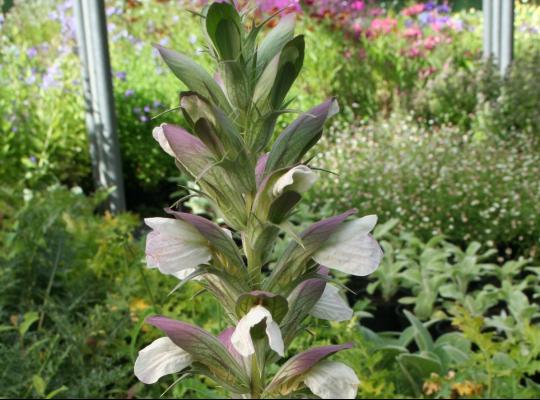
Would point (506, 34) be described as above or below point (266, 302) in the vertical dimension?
below

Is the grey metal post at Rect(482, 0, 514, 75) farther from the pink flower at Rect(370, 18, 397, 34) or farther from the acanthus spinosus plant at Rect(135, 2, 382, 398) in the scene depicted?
the acanthus spinosus plant at Rect(135, 2, 382, 398)

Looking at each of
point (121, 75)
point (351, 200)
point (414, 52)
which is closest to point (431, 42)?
point (414, 52)

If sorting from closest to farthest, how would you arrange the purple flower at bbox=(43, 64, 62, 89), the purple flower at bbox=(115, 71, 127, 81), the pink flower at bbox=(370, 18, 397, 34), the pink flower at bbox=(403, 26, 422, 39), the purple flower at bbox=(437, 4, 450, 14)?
1. the purple flower at bbox=(43, 64, 62, 89)
2. the purple flower at bbox=(115, 71, 127, 81)
3. the pink flower at bbox=(403, 26, 422, 39)
4. the pink flower at bbox=(370, 18, 397, 34)
5. the purple flower at bbox=(437, 4, 450, 14)

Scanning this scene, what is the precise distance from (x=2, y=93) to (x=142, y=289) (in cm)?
358

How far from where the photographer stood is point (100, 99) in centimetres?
516

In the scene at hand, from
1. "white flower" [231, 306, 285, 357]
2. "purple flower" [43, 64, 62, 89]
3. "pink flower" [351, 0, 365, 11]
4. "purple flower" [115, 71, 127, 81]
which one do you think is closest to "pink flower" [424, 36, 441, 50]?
"pink flower" [351, 0, 365, 11]

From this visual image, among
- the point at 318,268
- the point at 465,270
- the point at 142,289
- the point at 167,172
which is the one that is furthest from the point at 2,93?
the point at 318,268

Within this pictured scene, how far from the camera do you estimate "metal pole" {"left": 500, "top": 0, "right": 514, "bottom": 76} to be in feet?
22.4

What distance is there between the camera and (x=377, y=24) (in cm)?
904

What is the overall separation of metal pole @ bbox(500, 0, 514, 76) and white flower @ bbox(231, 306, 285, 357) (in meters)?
6.80

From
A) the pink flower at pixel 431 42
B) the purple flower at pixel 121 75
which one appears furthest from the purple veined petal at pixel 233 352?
the pink flower at pixel 431 42

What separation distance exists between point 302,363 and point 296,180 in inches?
7.5

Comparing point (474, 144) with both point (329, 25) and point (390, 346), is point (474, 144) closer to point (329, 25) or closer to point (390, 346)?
point (329, 25)

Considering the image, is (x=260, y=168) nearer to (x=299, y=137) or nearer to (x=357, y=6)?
(x=299, y=137)
